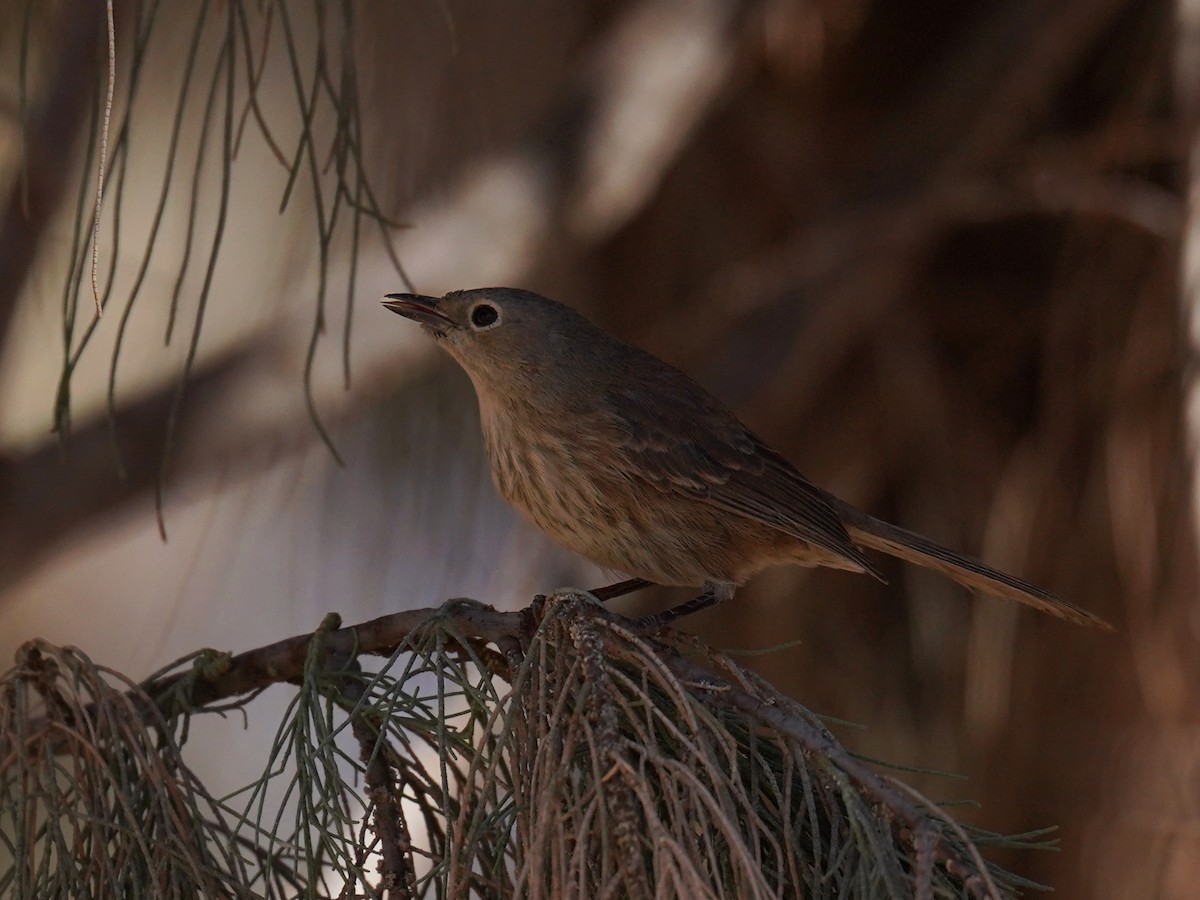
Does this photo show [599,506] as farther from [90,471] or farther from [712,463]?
[90,471]

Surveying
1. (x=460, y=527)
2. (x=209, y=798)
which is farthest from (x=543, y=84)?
(x=209, y=798)

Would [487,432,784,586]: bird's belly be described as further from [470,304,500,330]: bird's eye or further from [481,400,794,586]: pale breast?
[470,304,500,330]: bird's eye

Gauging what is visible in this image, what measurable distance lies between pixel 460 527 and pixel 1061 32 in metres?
2.53

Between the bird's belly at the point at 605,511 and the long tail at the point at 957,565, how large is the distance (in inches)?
18.9

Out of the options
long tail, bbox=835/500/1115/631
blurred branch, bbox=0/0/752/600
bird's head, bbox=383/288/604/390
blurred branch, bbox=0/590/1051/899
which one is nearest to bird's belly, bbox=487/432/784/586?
bird's head, bbox=383/288/604/390

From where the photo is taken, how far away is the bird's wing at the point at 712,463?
3.10 metres

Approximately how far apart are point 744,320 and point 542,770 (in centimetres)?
330

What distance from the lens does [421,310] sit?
3184 mm

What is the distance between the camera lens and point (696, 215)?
541 centimetres

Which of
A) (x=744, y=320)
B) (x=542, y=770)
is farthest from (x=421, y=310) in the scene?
(x=744, y=320)

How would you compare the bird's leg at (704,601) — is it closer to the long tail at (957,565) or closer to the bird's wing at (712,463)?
the bird's wing at (712,463)

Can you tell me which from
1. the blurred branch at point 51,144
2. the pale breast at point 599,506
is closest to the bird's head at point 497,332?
the pale breast at point 599,506

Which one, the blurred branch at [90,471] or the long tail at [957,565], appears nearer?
the long tail at [957,565]

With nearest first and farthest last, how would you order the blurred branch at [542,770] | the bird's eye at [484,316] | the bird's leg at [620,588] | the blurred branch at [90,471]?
1. the blurred branch at [542,770]
2. the bird's eye at [484,316]
3. the bird's leg at [620,588]
4. the blurred branch at [90,471]
